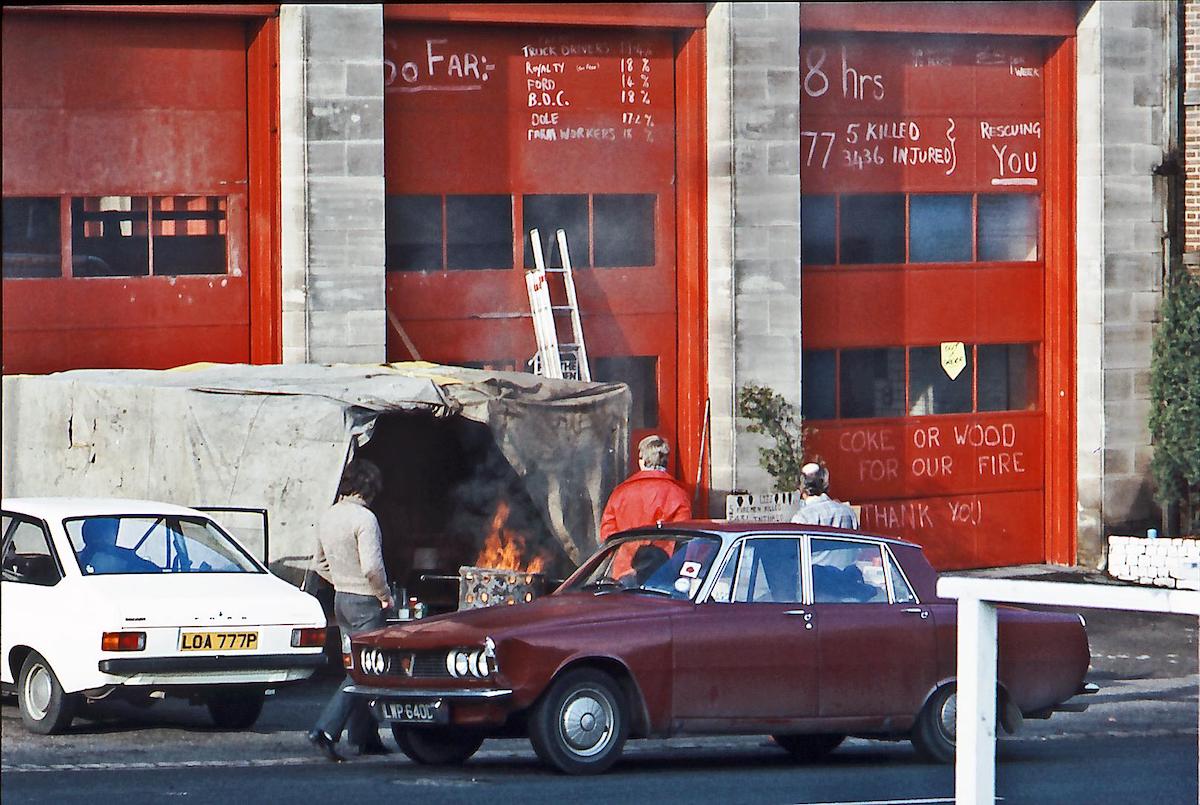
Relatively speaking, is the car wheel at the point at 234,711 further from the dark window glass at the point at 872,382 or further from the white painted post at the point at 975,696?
the dark window glass at the point at 872,382

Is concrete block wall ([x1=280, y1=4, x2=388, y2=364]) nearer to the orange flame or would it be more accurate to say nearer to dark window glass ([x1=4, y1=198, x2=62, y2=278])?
dark window glass ([x1=4, y1=198, x2=62, y2=278])

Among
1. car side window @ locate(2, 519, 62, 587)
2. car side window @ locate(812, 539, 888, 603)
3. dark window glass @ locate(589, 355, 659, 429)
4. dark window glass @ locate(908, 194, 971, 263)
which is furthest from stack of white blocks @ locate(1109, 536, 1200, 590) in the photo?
car side window @ locate(2, 519, 62, 587)

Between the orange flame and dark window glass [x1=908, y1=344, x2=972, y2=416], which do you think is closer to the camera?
the orange flame

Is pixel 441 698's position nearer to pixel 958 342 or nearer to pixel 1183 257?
pixel 958 342

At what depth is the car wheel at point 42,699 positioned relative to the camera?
11.8 meters

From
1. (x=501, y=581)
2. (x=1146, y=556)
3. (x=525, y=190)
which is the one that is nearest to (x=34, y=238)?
(x=525, y=190)

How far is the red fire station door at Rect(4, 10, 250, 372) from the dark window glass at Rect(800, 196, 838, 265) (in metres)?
5.76

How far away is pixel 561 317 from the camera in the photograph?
19.4 metres

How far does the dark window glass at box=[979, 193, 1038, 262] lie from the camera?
71.8 ft

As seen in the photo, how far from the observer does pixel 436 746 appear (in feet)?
37.1

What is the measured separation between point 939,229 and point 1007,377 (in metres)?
1.92

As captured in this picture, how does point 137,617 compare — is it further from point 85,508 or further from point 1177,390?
point 1177,390

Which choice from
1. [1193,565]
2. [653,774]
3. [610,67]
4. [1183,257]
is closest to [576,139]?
[610,67]

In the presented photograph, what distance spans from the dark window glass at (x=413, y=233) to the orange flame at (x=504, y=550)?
3842mm
